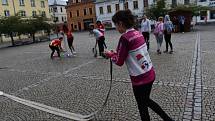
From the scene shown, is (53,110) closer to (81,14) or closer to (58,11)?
(81,14)

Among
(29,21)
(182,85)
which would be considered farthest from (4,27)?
(182,85)

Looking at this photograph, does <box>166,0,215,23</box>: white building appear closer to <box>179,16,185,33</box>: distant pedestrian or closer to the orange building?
the orange building

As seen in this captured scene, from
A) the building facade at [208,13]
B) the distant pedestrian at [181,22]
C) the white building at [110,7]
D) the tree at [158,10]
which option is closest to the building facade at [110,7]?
the white building at [110,7]

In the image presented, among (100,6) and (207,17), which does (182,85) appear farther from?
(100,6)

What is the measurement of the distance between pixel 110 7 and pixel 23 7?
59.9 ft

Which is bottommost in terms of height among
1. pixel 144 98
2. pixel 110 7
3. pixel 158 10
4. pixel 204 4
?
pixel 144 98

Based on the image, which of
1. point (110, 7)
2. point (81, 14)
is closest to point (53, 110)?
point (110, 7)

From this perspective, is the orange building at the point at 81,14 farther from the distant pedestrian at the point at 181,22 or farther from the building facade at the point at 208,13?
the distant pedestrian at the point at 181,22

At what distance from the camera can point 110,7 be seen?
57.3 meters

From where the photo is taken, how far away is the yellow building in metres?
51.2

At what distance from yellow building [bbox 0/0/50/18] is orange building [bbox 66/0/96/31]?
268 inches

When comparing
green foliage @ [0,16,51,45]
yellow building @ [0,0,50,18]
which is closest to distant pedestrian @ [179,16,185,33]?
green foliage @ [0,16,51,45]

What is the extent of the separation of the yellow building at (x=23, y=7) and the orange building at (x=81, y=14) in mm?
6814

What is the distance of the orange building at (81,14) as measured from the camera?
61.7 meters
